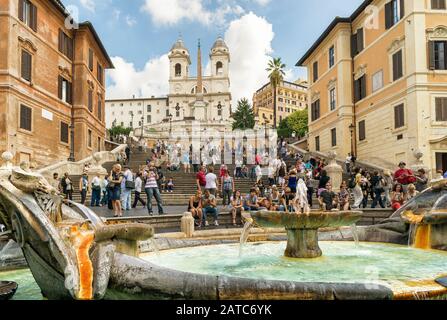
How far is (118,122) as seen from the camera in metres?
132

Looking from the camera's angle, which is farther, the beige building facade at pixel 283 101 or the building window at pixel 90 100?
the beige building facade at pixel 283 101

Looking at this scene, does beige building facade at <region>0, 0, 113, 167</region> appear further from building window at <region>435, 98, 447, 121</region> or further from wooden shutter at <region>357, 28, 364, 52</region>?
building window at <region>435, 98, 447, 121</region>

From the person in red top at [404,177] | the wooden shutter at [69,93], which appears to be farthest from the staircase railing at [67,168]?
the person in red top at [404,177]

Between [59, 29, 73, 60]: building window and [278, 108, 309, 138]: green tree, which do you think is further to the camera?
[278, 108, 309, 138]: green tree

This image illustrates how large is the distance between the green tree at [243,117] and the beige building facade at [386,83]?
54.6m

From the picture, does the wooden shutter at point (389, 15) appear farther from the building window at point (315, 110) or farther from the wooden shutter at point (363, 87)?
the building window at point (315, 110)

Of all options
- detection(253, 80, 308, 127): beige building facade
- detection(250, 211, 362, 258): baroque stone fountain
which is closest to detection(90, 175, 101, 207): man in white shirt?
detection(250, 211, 362, 258): baroque stone fountain

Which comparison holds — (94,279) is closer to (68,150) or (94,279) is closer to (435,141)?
(435,141)

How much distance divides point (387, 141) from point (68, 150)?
80.0 feet

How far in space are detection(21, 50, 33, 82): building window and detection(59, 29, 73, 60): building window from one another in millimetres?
5413

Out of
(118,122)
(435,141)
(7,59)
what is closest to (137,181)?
(7,59)

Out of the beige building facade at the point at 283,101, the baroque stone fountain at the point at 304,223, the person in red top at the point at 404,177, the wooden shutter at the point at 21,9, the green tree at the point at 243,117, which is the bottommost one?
the baroque stone fountain at the point at 304,223

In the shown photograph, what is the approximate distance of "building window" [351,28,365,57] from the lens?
32094mm

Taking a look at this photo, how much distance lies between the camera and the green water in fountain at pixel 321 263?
5140 mm
